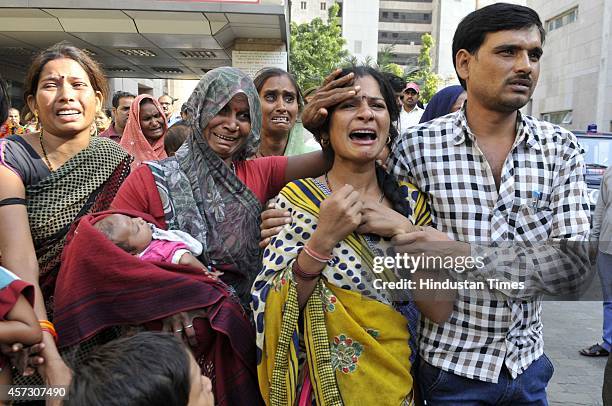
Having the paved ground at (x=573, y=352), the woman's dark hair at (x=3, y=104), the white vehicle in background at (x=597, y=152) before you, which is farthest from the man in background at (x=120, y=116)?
the white vehicle in background at (x=597, y=152)

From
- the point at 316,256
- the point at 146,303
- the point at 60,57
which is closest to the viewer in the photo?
the point at 316,256

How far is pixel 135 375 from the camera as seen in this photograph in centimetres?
132

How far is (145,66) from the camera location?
1435 cm

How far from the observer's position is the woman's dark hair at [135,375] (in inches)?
50.0

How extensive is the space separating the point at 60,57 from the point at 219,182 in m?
0.89

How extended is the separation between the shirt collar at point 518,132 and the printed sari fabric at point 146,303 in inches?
40.1

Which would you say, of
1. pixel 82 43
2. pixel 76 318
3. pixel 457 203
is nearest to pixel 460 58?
pixel 457 203

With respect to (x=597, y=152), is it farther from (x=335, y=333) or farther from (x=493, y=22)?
(x=335, y=333)

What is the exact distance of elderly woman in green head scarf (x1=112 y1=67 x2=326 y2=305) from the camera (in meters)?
1.99

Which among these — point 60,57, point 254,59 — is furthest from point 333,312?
point 254,59

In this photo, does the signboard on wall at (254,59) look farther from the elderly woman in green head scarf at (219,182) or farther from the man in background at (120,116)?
the elderly woman in green head scarf at (219,182)

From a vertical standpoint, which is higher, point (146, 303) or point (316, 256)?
point (316, 256)

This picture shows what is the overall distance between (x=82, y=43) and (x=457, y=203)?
1152cm

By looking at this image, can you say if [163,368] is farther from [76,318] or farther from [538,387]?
[538,387]
